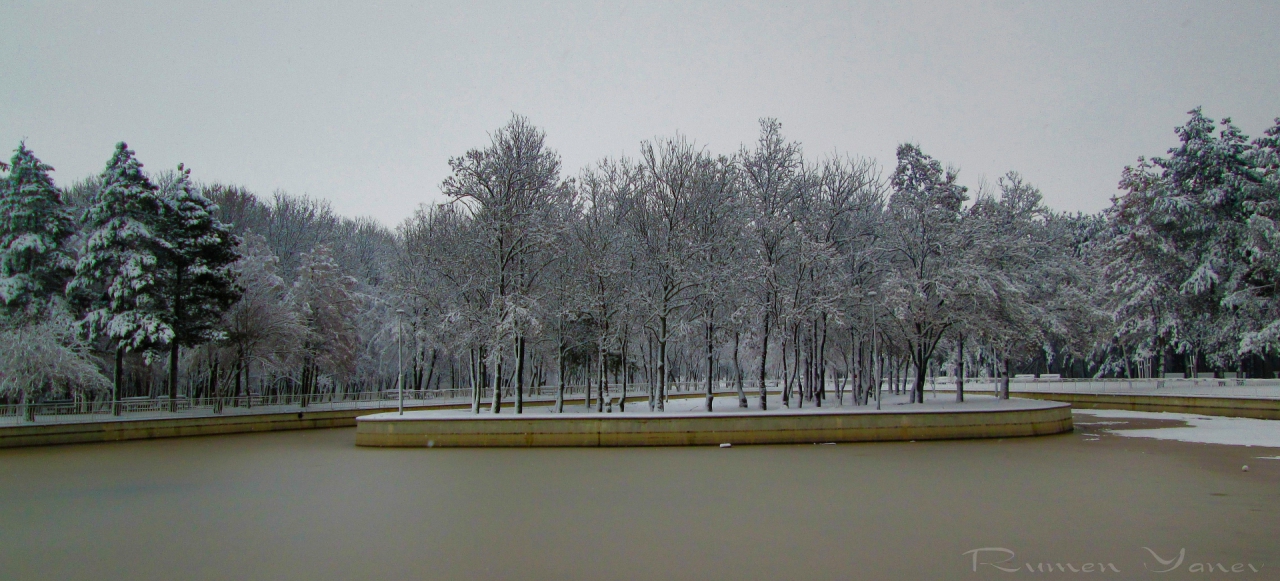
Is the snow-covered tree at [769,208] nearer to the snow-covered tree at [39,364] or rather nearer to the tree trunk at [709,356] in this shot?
the tree trunk at [709,356]

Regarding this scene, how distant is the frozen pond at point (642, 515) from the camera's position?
954 cm

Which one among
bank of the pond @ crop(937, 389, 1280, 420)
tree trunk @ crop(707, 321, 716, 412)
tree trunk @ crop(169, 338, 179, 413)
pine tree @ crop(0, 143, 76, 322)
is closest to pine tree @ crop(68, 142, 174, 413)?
tree trunk @ crop(169, 338, 179, 413)

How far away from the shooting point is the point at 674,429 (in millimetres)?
25094

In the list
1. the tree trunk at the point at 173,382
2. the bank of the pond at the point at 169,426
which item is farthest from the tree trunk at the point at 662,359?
the tree trunk at the point at 173,382

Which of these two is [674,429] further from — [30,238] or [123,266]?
[30,238]

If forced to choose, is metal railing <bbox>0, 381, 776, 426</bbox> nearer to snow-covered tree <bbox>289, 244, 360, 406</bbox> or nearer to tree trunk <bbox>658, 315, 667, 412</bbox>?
snow-covered tree <bbox>289, 244, 360, 406</bbox>

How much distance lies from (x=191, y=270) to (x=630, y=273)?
19.7m

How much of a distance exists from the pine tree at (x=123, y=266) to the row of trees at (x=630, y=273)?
0.37ft

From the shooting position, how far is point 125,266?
106 feet

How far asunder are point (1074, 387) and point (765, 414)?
127ft

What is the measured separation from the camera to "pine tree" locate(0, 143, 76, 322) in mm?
31406

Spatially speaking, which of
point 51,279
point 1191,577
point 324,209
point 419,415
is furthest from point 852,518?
point 324,209

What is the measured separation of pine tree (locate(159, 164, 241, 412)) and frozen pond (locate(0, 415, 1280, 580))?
1320 centimetres

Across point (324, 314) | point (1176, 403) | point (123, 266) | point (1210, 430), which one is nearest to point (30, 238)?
point (123, 266)
